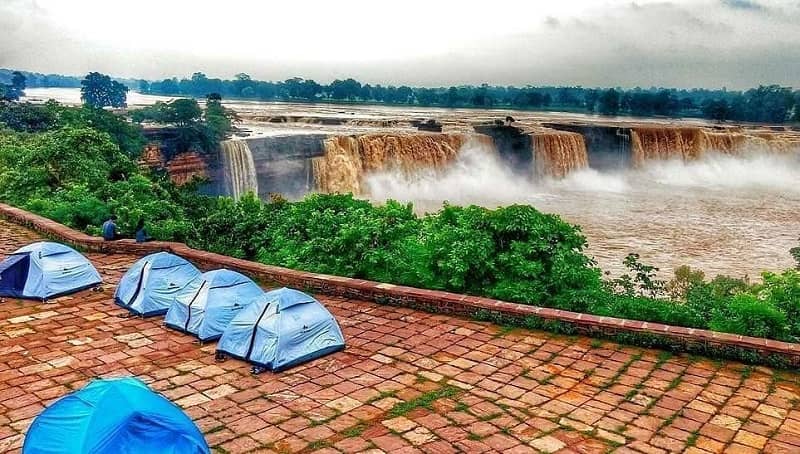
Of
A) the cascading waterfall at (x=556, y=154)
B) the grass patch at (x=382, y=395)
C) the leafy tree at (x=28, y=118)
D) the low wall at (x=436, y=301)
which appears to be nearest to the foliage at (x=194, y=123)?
the leafy tree at (x=28, y=118)

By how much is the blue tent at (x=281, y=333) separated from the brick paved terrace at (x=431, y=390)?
13 centimetres

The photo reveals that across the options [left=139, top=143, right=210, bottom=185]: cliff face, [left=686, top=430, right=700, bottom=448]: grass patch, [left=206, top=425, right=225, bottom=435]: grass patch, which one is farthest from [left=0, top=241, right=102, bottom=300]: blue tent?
[left=139, top=143, right=210, bottom=185]: cliff face

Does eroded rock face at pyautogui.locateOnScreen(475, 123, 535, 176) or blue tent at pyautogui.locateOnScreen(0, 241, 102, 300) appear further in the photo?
eroded rock face at pyautogui.locateOnScreen(475, 123, 535, 176)

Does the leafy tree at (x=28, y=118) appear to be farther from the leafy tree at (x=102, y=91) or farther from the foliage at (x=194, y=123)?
the leafy tree at (x=102, y=91)

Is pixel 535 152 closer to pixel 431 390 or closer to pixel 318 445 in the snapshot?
pixel 431 390

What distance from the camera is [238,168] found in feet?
77.9

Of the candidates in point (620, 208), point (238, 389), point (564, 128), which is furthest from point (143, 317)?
point (564, 128)

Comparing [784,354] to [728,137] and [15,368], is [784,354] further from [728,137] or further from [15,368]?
[728,137]

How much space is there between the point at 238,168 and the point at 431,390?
19981 mm

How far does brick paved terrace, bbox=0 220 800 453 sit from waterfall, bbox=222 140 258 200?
55.6 feet

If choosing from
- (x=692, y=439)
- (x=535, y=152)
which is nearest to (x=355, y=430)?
(x=692, y=439)

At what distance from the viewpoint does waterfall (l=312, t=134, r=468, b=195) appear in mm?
24516

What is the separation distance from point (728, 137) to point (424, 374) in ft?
117

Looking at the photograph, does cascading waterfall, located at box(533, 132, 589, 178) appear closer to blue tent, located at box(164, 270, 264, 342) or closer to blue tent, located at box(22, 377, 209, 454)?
blue tent, located at box(164, 270, 264, 342)
